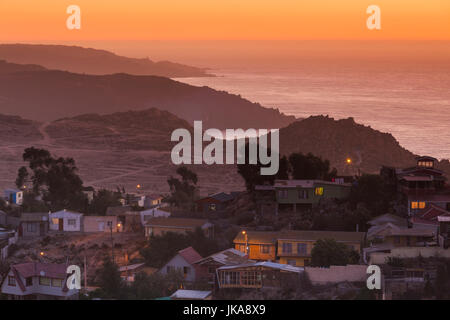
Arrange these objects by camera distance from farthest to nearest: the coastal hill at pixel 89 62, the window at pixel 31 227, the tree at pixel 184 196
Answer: the coastal hill at pixel 89 62 < the tree at pixel 184 196 < the window at pixel 31 227

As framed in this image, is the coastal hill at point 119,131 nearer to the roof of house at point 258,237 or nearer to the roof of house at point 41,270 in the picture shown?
the roof of house at point 258,237

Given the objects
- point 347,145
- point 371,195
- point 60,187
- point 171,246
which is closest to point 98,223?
point 171,246

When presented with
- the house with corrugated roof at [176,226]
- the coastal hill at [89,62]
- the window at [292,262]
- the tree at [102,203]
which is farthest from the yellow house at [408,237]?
the coastal hill at [89,62]

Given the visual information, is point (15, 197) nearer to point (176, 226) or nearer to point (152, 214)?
point (152, 214)

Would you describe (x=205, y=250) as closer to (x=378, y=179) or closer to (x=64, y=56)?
(x=378, y=179)

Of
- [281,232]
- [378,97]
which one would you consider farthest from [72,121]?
[281,232]

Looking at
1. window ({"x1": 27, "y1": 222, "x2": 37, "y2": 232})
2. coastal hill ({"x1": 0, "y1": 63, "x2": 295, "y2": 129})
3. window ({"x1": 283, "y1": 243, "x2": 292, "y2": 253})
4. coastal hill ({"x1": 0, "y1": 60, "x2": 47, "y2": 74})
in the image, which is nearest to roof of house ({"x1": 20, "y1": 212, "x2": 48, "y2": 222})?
window ({"x1": 27, "y1": 222, "x2": 37, "y2": 232})

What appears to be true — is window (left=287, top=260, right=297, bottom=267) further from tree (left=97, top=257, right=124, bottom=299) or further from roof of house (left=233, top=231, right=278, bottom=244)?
tree (left=97, top=257, right=124, bottom=299)
